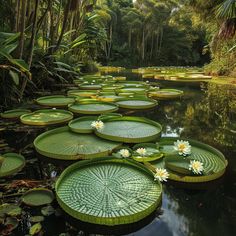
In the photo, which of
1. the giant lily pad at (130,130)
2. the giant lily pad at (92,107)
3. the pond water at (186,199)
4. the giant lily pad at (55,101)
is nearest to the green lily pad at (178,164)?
the pond water at (186,199)

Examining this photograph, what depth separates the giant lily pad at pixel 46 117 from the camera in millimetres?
3926

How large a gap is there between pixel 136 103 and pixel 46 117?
207 centimetres

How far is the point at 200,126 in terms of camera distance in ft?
14.1

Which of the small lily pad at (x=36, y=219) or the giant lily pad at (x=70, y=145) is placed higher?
the giant lily pad at (x=70, y=145)

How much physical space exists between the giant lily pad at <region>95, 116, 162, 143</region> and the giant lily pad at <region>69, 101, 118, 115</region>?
0.76m

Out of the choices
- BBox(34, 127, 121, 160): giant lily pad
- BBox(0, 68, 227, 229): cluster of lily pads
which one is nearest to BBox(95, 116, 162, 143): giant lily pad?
BBox(0, 68, 227, 229): cluster of lily pads

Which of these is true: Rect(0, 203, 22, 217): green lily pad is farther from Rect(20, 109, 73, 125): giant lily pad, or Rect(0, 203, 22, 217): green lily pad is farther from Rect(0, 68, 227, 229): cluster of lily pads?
Rect(20, 109, 73, 125): giant lily pad

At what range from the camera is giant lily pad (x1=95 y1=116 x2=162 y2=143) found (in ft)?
10.4

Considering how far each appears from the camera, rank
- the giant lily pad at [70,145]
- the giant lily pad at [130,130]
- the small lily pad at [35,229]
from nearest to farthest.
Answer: the small lily pad at [35,229] < the giant lily pad at [70,145] < the giant lily pad at [130,130]

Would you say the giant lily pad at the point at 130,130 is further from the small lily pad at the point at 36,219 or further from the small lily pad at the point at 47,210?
the small lily pad at the point at 36,219

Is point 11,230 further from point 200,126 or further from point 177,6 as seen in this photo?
point 177,6

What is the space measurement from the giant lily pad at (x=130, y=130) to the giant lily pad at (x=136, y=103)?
1260mm

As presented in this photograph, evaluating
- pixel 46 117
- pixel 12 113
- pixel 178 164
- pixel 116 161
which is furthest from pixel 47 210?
pixel 12 113

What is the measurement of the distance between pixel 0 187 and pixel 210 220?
1.72 m
